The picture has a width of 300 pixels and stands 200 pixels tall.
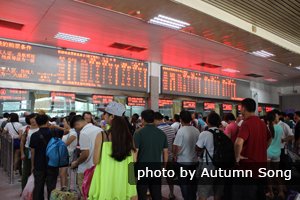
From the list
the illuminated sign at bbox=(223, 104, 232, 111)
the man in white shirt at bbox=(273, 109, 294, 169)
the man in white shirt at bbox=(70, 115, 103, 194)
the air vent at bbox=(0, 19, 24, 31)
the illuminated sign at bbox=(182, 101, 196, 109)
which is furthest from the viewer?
the illuminated sign at bbox=(223, 104, 232, 111)

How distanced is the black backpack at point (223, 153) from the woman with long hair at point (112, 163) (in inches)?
51.7

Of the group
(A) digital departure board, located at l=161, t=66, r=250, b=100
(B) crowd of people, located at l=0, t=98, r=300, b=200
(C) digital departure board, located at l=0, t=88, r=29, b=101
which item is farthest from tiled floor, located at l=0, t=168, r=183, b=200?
(A) digital departure board, located at l=161, t=66, r=250, b=100

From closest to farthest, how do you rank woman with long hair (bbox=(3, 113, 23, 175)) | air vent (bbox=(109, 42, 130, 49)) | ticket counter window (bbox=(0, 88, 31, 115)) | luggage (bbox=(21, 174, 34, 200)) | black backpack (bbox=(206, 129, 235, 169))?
black backpack (bbox=(206, 129, 235, 169)) → luggage (bbox=(21, 174, 34, 200)) → woman with long hair (bbox=(3, 113, 23, 175)) → ticket counter window (bbox=(0, 88, 31, 115)) → air vent (bbox=(109, 42, 130, 49))

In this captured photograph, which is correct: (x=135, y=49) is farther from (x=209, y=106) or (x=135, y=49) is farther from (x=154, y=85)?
(x=209, y=106)

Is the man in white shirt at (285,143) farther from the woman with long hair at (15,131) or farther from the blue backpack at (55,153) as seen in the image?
the woman with long hair at (15,131)

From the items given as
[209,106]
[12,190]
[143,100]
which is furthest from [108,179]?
[209,106]

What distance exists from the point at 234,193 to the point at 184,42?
453cm

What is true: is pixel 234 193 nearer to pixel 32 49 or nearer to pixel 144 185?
pixel 144 185

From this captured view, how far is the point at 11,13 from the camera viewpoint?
4980 millimetres

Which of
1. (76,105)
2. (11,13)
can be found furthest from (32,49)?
(76,105)

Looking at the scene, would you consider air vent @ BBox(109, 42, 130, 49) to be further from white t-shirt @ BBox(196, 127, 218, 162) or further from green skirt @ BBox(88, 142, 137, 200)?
green skirt @ BBox(88, 142, 137, 200)

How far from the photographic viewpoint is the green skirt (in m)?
2.23

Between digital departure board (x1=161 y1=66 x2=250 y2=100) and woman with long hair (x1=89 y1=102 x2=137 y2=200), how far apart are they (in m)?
6.38

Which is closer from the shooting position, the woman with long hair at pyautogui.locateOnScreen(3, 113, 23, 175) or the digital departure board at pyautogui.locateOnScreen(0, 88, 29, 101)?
the woman with long hair at pyautogui.locateOnScreen(3, 113, 23, 175)
